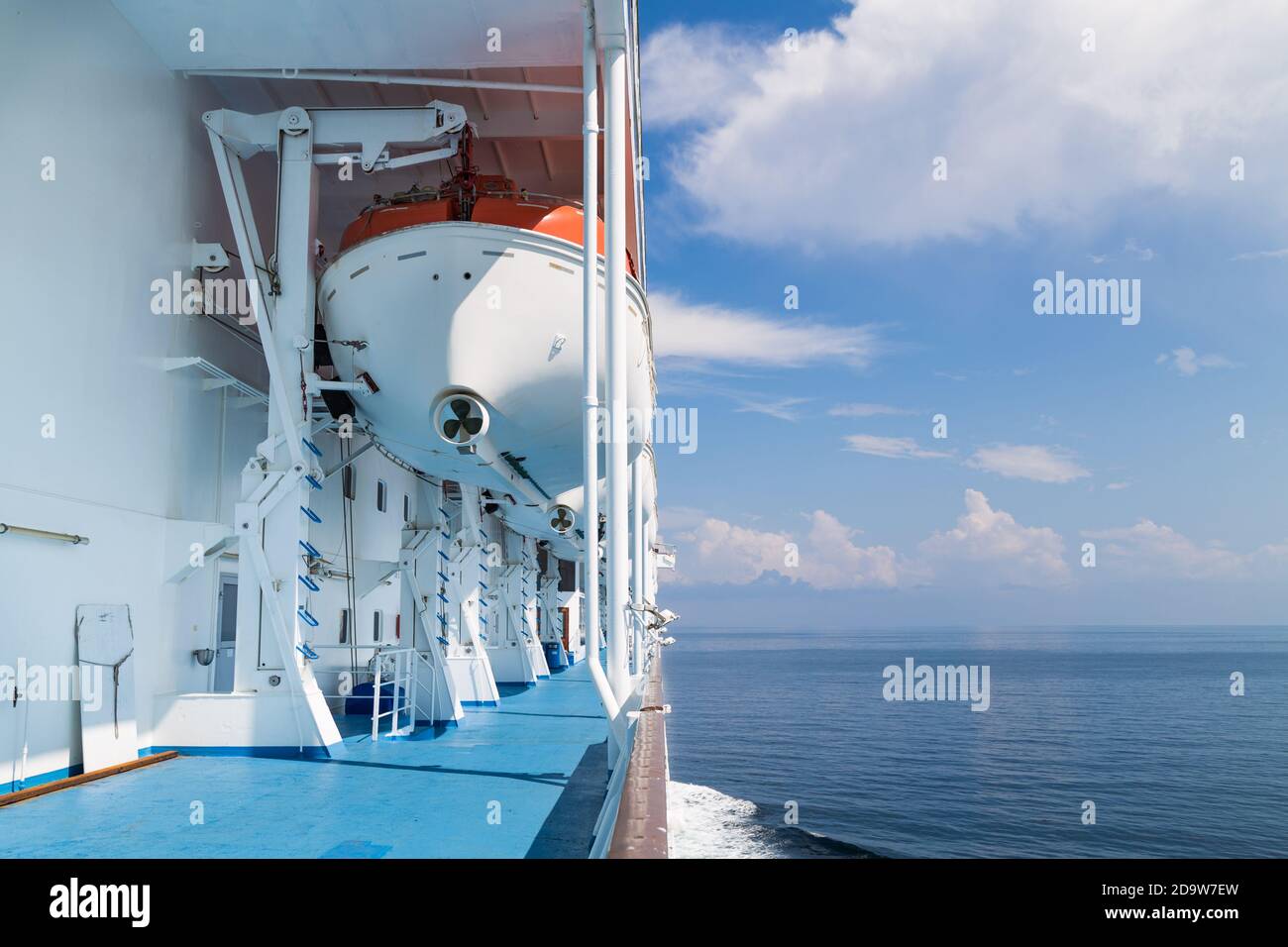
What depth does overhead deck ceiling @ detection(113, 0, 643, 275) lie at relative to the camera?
7828mm

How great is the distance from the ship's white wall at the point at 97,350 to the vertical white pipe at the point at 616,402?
4.23m

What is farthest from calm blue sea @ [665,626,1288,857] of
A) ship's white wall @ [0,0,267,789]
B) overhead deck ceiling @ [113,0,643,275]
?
overhead deck ceiling @ [113,0,643,275]

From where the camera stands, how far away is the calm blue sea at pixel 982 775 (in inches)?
658

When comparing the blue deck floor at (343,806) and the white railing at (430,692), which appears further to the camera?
the white railing at (430,692)

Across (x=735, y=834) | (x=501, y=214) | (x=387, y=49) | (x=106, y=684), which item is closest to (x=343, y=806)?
(x=106, y=684)

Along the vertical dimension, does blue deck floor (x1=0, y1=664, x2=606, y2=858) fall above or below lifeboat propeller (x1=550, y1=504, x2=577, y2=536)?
below

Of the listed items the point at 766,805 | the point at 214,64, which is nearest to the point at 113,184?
the point at 214,64

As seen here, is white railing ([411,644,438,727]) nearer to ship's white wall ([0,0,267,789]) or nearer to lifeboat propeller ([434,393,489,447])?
ship's white wall ([0,0,267,789])

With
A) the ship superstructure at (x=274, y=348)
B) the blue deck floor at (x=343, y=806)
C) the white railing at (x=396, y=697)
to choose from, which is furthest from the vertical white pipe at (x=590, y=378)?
the white railing at (x=396, y=697)

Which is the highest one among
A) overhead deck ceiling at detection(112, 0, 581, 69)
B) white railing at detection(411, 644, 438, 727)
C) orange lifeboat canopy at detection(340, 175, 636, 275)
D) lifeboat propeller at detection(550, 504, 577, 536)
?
overhead deck ceiling at detection(112, 0, 581, 69)

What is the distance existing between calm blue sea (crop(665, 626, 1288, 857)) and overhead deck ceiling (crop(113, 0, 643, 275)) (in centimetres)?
991

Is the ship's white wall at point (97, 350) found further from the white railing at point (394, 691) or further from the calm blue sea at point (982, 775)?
the calm blue sea at point (982, 775)

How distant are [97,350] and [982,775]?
2363 centimetres

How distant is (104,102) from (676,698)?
42.1 metres
